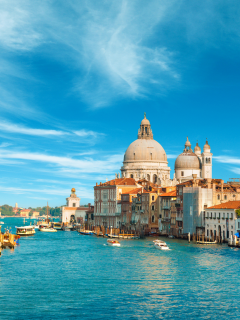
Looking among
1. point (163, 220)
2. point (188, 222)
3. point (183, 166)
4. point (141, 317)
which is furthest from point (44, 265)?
point (183, 166)

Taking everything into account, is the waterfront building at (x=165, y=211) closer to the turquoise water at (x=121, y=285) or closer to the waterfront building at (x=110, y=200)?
the waterfront building at (x=110, y=200)

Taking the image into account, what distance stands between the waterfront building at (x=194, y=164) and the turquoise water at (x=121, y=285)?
7281 centimetres

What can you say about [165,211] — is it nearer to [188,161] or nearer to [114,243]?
[114,243]

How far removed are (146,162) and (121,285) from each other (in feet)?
341

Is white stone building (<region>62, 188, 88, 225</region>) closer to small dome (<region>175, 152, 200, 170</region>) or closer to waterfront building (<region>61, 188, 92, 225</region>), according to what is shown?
waterfront building (<region>61, 188, 92, 225</region>)

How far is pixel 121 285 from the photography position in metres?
37.2

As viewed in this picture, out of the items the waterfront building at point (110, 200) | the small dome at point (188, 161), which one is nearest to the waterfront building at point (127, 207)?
the waterfront building at point (110, 200)

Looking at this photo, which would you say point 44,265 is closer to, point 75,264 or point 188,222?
point 75,264

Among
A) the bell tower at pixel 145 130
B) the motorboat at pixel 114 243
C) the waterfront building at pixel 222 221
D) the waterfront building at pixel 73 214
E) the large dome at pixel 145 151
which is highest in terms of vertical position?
the bell tower at pixel 145 130

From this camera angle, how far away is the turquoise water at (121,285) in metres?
29.5

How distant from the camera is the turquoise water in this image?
2955 cm

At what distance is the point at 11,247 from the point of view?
64.6m

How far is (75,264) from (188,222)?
33274mm

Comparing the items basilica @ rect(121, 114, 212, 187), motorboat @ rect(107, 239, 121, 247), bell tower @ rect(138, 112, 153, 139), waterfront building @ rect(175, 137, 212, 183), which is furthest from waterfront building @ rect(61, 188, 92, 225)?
motorboat @ rect(107, 239, 121, 247)
